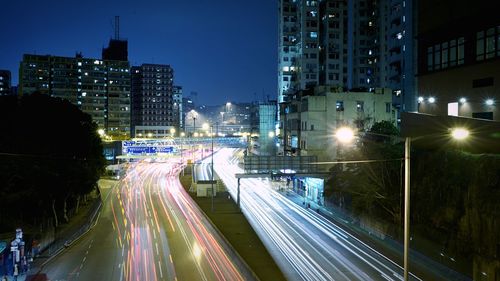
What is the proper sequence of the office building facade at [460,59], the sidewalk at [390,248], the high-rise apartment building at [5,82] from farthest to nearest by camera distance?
the high-rise apartment building at [5,82] → the office building facade at [460,59] → the sidewalk at [390,248]

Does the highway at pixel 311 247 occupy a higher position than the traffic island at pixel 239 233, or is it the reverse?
the highway at pixel 311 247

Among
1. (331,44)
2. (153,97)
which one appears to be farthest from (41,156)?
(153,97)

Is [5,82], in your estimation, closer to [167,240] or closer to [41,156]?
[41,156]

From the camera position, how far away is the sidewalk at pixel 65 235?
67.8ft

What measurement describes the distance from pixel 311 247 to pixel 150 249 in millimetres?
8969

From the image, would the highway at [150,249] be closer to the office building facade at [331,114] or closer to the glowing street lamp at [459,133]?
the glowing street lamp at [459,133]

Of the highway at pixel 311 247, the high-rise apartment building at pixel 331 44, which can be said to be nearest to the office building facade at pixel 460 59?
the highway at pixel 311 247

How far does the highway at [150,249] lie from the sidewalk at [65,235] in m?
0.44

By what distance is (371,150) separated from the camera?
30.5 meters

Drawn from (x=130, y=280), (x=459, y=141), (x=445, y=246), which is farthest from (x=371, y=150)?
(x=130, y=280)

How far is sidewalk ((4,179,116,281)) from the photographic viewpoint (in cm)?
2065

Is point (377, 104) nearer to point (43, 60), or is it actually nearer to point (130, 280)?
point (130, 280)

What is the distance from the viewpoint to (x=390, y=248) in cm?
2406

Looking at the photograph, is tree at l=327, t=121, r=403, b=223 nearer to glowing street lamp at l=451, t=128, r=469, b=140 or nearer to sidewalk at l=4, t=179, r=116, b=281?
glowing street lamp at l=451, t=128, r=469, b=140
